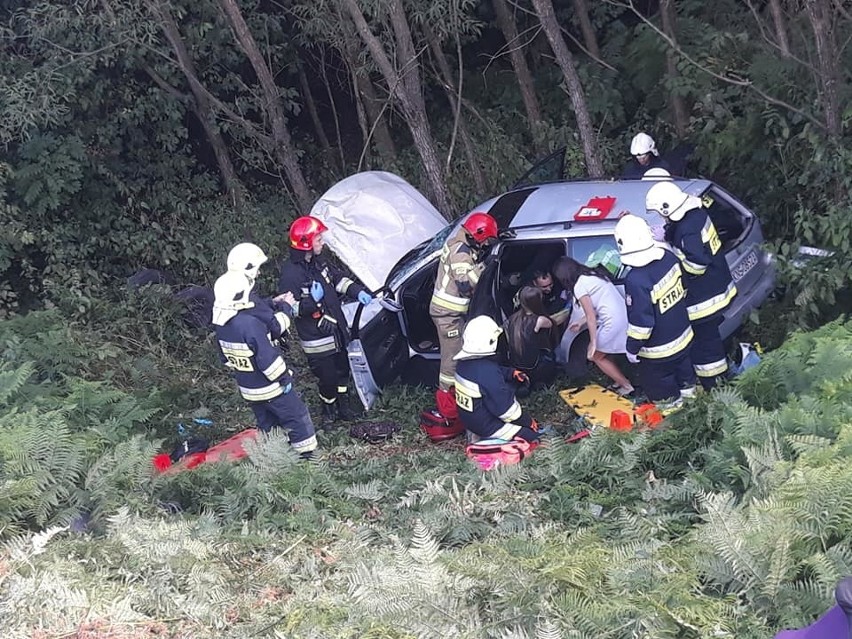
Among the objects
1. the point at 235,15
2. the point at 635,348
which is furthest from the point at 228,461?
the point at 235,15

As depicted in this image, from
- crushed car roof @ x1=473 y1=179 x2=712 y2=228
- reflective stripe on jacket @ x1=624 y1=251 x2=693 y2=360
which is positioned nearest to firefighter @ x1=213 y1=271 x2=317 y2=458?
crushed car roof @ x1=473 y1=179 x2=712 y2=228

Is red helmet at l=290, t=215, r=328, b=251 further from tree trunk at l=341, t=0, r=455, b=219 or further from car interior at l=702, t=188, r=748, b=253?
car interior at l=702, t=188, r=748, b=253

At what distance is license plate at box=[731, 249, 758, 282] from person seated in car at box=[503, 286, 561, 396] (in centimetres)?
142

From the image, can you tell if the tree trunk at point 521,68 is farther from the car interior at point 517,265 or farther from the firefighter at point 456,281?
the firefighter at point 456,281

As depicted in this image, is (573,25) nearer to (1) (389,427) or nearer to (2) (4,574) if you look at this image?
(1) (389,427)

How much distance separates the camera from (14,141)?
1055 centimetres

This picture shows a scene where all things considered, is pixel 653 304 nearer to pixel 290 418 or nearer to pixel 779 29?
pixel 290 418

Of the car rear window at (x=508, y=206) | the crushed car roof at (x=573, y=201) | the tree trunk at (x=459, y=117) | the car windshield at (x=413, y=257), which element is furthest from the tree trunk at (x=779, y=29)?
the tree trunk at (x=459, y=117)

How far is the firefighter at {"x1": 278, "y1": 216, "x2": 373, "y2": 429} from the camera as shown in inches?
295

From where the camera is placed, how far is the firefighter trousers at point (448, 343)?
7.19m

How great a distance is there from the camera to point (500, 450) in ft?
20.1

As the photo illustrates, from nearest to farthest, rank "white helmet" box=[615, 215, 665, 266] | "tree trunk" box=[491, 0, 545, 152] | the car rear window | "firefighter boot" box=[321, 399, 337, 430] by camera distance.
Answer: "white helmet" box=[615, 215, 665, 266] → the car rear window → "firefighter boot" box=[321, 399, 337, 430] → "tree trunk" box=[491, 0, 545, 152]

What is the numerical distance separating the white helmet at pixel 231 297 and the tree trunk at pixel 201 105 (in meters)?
5.00

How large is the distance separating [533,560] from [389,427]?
4.01m
